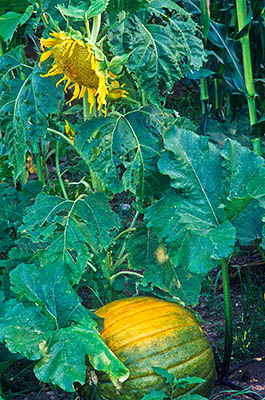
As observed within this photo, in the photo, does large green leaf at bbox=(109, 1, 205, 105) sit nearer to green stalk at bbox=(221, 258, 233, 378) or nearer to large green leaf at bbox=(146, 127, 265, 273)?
large green leaf at bbox=(146, 127, 265, 273)

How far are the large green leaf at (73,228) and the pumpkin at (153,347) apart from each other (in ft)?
0.75

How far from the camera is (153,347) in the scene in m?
1.92

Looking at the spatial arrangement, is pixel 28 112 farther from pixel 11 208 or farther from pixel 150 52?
pixel 11 208

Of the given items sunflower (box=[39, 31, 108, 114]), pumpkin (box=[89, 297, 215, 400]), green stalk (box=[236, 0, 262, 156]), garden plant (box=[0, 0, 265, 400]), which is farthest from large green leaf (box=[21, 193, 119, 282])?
green stalk (box=[236, 0, 262, 156])

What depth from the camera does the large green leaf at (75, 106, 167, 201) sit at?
198cm

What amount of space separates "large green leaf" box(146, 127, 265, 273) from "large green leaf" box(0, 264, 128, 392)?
36 centimetres

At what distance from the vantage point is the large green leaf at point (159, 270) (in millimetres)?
2102

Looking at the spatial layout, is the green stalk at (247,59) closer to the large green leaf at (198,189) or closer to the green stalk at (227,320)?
the large green leaf at (198,189)

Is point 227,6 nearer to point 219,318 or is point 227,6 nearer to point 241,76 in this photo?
point 241,76

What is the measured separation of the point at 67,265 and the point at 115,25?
2.67 feet

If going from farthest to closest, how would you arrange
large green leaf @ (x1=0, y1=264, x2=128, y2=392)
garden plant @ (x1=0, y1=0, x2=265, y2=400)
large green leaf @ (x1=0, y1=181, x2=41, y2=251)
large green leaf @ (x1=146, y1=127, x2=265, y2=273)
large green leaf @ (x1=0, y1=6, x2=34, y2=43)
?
large green leaf @ (x1=0, y1=181, x2=41, y2=251)
large green leaf @ (x1=0, y1=6, x2=34, y2=43)
large green leaf @ (x1=146, y1=127, x2=265, y2=273)
garden plant @ (x1=0, y1=0, x2=265, y2=400)
large green leaf @ (x1=0, y1=264, x2=128, y2=392)

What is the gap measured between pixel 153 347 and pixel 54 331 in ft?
1.15

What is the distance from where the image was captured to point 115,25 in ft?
6.39

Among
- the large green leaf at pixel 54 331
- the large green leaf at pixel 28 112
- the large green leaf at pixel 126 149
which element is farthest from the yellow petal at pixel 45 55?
the large green leaf at pixel 54 331
